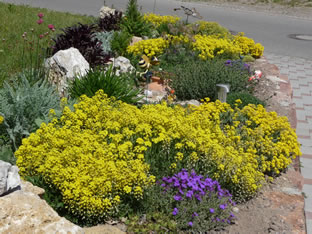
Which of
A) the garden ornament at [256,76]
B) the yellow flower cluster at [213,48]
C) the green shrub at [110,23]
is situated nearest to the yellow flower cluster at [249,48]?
the yellow flower cluster at [213,48]

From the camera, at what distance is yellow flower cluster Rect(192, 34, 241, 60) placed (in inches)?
368

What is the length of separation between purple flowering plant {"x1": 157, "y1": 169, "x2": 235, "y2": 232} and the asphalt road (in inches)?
382

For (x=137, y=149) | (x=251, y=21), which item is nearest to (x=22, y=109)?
(x=137, y=149)

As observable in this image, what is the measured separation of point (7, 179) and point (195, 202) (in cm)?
188

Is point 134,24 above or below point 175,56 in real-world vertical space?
above

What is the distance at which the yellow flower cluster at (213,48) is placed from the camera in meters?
9.34

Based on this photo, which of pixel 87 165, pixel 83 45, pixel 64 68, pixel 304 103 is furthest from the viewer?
pixel 304 103

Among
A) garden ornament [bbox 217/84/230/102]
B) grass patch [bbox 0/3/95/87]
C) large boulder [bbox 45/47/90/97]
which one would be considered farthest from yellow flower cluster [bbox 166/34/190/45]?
large boulder [bbox 45/47/90/97]

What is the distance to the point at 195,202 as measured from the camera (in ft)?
13.7

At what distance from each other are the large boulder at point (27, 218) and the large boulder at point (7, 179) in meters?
0.20

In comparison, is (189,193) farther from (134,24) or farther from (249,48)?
(249,48)

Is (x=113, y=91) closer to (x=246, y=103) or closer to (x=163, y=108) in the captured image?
(x=163, y=108)

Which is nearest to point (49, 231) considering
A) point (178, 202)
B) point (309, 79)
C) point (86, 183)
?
point (86, 183)

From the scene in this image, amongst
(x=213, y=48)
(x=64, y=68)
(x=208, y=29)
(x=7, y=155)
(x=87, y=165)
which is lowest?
(x=7, y=155)
